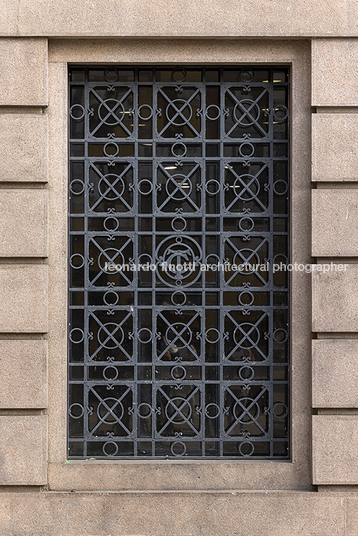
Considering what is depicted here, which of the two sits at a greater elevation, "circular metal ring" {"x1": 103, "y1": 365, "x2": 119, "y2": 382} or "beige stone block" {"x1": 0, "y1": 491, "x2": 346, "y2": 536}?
"circular metal ring" {"x1": 103, "y1": 365, "x2": 119, "y2": 382}

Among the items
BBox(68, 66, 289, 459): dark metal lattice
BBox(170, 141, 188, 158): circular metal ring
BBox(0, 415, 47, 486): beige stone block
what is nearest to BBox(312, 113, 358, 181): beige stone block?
BBox(68, 66, 289, 459): dark metal lattice

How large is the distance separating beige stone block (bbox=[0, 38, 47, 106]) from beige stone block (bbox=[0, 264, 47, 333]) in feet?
6.44

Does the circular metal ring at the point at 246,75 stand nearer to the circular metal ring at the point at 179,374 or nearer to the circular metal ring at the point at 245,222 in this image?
the circular metal ring at the point at 245,222

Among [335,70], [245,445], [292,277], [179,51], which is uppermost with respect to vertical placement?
[179,51]

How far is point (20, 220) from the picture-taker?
5.37 meters

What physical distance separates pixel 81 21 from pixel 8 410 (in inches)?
182

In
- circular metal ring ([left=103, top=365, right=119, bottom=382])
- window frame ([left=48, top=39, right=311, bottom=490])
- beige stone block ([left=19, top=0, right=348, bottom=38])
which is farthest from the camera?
circular metal ring ([left=103, top=365, right=119, bottom=382])

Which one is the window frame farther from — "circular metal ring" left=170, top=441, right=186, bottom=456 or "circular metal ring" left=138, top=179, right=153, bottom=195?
"circular metal ring" left=138, top=179, right=153, bottom=195

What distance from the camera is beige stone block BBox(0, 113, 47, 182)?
5359 mm

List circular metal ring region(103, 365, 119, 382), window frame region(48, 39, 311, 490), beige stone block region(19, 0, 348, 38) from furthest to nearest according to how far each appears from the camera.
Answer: circular metal ring region(103, 365, 119, 382)
window frame region(48, 39, 311, 490)
beige stone block region(19, 0, 348, 38)

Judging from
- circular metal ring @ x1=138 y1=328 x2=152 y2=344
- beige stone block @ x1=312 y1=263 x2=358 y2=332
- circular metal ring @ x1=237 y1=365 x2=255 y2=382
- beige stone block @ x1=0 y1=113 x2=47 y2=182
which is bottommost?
circular metal ring @ x1=237 y1=365 x2=255 y2=382

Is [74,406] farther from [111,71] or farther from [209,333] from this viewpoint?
[111,71]

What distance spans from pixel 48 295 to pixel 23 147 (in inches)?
69.5

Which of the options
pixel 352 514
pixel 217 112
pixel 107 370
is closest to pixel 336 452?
pixel 352 514
